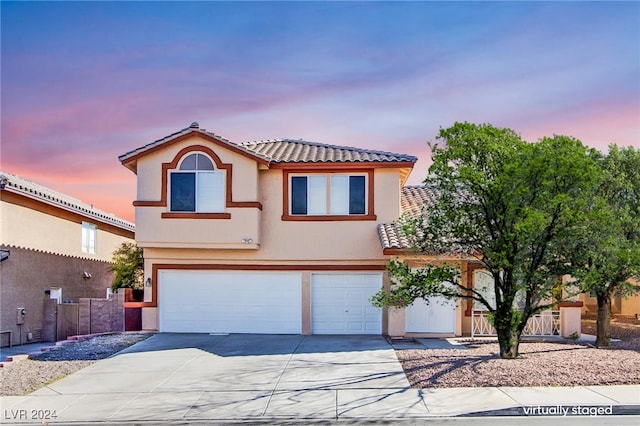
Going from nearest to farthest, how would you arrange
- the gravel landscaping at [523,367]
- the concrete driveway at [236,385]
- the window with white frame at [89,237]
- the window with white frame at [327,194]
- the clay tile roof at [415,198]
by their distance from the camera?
the concrete driveway at [236,385]
the gravel landscaping at [523,367]
the window with white frame at [327,194]
the clay tile roof at [415,198]
the window with white frame at [89,237]

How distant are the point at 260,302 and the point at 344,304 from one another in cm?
289

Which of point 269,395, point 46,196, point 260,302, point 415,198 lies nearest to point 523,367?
point 269,395

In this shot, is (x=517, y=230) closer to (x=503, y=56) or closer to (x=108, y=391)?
(x=503, y=56)

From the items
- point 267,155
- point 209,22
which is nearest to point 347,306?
point 267,155

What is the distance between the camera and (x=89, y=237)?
89.5 ft

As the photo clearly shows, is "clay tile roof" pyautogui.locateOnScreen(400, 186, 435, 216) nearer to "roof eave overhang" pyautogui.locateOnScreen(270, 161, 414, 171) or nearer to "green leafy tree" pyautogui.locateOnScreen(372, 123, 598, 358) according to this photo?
"roof eave overhang" pyautogui.locateOnScreen(270, 161, 414, 171)

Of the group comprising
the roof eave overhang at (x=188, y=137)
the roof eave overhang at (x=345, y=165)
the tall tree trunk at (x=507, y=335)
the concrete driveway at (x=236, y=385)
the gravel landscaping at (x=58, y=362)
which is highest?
the roof eave overhang at (x=188, y=137)

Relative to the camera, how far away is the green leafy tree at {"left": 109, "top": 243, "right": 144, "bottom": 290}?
79.8 ft

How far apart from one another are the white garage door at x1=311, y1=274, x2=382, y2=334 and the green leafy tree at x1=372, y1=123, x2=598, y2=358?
5.83 metres

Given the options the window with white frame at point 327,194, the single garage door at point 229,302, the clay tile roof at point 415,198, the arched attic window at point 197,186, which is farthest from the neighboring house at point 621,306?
the arched attic window at point 197,186

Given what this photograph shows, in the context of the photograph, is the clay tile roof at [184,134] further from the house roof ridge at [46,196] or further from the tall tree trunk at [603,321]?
the tall tree trunk at [603,321]

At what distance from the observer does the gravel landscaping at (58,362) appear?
13.3m

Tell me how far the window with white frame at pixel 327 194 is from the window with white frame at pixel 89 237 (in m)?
10.9

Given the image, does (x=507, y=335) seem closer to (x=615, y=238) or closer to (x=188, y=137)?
(x=615, y=238)
